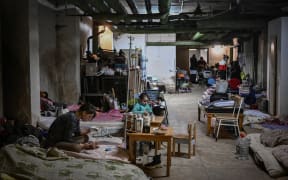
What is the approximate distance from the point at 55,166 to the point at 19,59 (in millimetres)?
2882

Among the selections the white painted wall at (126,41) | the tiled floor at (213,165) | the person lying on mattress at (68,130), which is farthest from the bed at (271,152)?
the white painted wall at (126,41)

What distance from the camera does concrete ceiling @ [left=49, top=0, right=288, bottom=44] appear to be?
27.7 feet

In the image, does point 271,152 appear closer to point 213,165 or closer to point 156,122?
point 213,165

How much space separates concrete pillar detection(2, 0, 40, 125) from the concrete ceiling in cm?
137

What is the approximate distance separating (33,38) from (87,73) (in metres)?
2.90

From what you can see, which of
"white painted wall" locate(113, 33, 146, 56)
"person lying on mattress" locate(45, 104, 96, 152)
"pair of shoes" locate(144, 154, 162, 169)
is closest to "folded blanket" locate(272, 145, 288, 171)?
"pair of shoes" locate(144, 154, 162, 169)

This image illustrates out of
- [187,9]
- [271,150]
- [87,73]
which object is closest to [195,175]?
[271,150]

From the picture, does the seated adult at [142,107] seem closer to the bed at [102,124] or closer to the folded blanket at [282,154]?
the bed at [102,124]

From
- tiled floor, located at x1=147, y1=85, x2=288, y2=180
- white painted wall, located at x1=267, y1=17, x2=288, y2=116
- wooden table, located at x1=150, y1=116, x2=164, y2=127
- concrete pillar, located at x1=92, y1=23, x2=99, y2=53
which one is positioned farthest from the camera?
concrete pillar, located at x1=92, y1=23, x2=99, y2=53

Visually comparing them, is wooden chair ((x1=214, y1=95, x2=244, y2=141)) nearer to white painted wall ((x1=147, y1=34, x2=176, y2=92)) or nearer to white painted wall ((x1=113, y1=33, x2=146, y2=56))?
white painted wall ((x1=113, y1=33, x2=146, y2=56))

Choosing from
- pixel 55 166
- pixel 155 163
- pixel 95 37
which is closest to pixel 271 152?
pixel 155 163

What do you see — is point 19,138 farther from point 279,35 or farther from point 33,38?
point 279,35

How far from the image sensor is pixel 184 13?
1039 cm

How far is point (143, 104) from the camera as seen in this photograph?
23.4 feet
